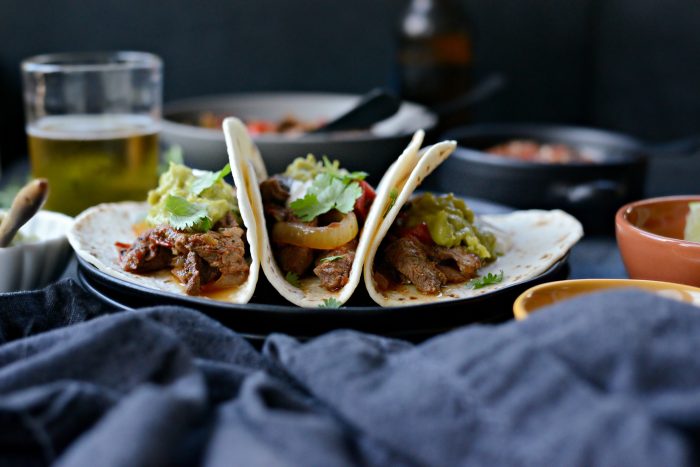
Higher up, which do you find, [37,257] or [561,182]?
[561,182]

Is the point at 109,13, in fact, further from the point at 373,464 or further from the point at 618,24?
the point at 373,464

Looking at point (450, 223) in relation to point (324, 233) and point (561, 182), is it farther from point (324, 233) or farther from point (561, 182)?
point (561, 182)

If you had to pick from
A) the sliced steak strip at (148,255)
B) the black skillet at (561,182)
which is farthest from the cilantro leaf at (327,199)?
the black skillet at (561,182)

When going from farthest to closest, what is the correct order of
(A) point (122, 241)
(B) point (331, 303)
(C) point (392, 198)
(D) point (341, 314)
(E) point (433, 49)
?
(E) point (433, 49) → (A) point (122, 241) → (C) point (392, 198) → (B) point (331, 303) → (D) point (341, 314)

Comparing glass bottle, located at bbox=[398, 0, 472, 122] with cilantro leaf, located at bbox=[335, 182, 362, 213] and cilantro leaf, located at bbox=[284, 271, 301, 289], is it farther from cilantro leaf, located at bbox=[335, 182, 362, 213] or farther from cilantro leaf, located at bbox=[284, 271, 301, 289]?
cilantro leaf, located at bbox=[284, 271, 301, 289]

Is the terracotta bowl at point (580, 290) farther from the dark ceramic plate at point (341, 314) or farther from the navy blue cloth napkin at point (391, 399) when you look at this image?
the navy blue cloth napkin at point (391, 399)

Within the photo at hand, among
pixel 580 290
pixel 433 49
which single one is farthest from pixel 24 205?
pixel 433 49

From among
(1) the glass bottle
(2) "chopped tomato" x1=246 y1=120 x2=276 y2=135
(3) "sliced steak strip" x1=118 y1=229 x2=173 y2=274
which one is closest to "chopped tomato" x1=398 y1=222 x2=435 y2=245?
(3) "sliced steak strip" x1=118 y1=229 x2=173 y2=274

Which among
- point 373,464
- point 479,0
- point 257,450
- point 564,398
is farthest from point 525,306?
point 479,0
